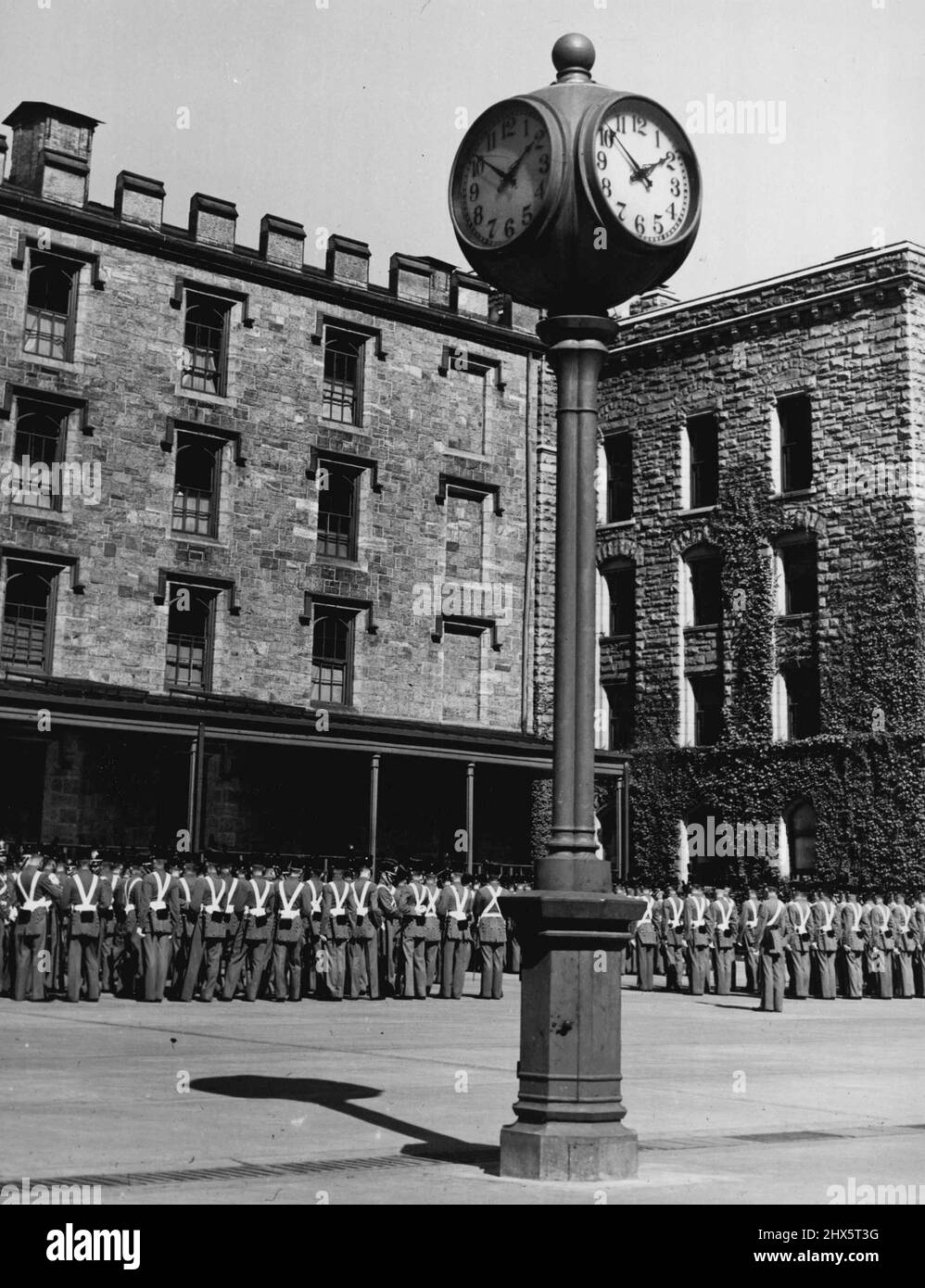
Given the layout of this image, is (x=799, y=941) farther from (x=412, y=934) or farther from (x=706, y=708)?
(x=706, y=708)

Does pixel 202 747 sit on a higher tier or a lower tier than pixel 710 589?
lower

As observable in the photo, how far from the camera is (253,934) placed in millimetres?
20891

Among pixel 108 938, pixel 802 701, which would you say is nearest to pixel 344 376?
pixel 802 701

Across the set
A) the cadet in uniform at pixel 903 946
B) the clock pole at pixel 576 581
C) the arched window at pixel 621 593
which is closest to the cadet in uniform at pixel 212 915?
the cadet in uniform at pixel 903 946

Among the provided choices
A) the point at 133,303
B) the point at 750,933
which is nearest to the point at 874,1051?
the point at 750,933

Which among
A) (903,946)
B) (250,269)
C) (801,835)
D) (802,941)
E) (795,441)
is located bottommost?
(903,946)

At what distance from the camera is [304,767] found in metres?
33.4

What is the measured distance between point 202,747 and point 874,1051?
14.4 metres

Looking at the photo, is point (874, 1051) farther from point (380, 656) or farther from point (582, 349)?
point (380, 656)

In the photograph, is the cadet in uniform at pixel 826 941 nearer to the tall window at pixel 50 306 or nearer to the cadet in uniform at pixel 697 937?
the cadet in uniform at pixel 697 937

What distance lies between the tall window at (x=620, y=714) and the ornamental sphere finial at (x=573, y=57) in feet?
106

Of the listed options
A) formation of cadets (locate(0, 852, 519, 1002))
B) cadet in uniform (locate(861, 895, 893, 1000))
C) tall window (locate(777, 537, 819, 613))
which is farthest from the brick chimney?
cadet in uniform (locate(861, 895, 893, 1000))

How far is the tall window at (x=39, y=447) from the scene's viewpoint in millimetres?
31266

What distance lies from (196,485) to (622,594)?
12133 millimetres
